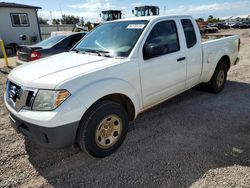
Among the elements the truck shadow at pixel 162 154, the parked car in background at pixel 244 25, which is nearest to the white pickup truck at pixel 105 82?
the truck shadow at pixel 162 154

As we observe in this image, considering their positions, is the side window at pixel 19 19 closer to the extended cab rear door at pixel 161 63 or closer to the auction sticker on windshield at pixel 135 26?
the auction sticker on windshield at pixel 135 26

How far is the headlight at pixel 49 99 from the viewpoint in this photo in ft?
7.98

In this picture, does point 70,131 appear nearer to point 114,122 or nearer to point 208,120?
point 114,122

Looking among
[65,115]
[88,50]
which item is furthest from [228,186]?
[88,50]

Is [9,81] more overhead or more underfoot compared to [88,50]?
more underfoot

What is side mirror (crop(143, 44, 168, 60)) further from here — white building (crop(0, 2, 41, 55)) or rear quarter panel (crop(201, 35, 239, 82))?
white building (crop(0, 2, 41, 55))

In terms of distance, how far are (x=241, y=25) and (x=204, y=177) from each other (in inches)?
1881

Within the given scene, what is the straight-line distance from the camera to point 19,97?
271 cm

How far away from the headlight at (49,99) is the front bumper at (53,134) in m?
0.23

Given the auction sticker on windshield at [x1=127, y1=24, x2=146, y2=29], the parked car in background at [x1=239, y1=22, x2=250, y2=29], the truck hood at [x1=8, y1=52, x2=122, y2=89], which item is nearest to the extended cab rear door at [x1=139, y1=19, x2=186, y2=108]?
the auction sticker on windshield at [x1=127, y1=24, x2=146, y2=29]

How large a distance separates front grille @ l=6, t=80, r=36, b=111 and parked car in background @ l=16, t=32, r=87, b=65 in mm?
3924

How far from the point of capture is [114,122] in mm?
3051

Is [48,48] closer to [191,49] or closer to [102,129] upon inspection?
[191,49]

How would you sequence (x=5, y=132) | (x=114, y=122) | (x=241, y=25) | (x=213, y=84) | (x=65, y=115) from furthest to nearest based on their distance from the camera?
1. (x=241, y=25)
2. (x=213, y=84)
3. (x=5, y=132)
4. (x=114, y=122)
5. (x=65, y=115)
